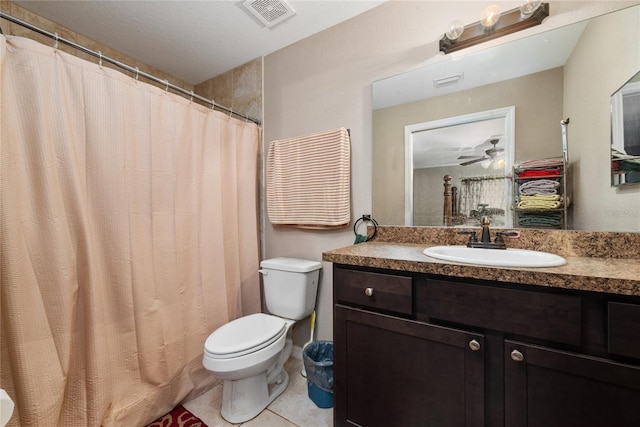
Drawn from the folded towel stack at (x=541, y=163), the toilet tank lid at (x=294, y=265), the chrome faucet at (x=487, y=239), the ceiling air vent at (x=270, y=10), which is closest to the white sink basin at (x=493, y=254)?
the chrome faucet at (x=487, y=239)

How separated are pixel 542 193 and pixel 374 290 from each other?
89 cm

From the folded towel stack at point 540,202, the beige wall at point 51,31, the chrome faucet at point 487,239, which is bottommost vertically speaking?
the chrome faucet at point 487,239

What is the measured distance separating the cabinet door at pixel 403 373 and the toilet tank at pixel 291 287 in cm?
53

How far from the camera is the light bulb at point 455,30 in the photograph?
4.26 ft

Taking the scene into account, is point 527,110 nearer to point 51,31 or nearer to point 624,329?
point 624,329

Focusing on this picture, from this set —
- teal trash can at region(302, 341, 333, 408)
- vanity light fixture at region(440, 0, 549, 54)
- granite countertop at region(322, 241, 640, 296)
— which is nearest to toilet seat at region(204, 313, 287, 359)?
teal trash can at region(302, 341, 333, 408)

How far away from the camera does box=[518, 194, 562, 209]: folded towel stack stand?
45.4 inches

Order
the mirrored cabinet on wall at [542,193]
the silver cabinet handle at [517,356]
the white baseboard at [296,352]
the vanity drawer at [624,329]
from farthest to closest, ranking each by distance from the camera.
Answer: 1. the white baseboard at [296,352]
2. the mirrored cabinet on wall at [542,193]
3. the silver cabinet handle at [517,356]
4. the vanity drawer at [624,329]

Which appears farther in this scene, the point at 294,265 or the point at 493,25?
the point at 294,265

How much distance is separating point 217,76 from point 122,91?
1207 mm

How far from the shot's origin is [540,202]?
1182 mm

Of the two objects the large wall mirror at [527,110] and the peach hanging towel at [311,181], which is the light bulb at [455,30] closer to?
the large wall mirror at [527,110]

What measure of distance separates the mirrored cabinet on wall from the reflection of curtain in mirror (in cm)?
5

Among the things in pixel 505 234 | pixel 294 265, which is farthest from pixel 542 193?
pixel 294 265
